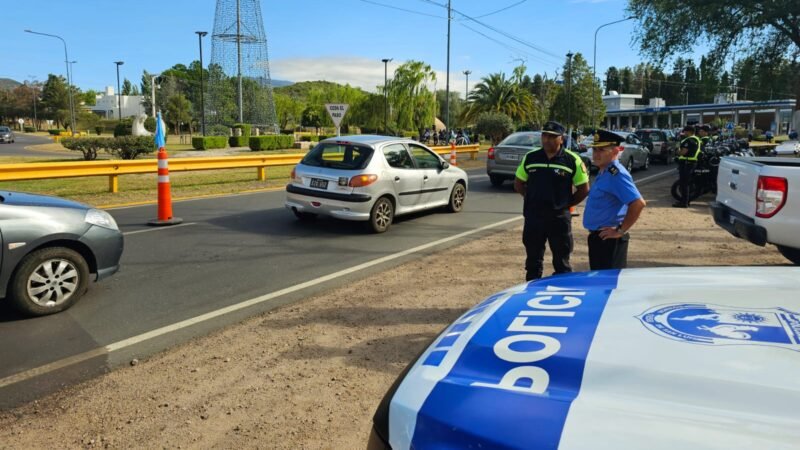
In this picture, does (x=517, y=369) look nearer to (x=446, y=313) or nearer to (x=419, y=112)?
(x=446, y=313)

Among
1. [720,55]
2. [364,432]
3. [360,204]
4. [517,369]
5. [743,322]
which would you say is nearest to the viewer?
[517,369]

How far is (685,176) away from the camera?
1287 cm

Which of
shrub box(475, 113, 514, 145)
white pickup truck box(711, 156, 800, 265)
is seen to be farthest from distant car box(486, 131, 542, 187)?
shrub box(475, 113, 514, 145)

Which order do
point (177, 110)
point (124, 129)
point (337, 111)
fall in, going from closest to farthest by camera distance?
point (337, 111) < point (124, 129) < point (177, 110)

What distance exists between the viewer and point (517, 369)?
1.56 m

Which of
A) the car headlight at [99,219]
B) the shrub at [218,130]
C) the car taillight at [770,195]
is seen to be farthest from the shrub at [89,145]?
the shrub at [218,130]

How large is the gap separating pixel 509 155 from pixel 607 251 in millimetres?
10833

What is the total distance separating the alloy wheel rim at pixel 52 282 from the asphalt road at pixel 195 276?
0.60 feet

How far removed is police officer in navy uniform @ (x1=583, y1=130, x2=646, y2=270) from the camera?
4.48 m

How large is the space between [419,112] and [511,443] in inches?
2530

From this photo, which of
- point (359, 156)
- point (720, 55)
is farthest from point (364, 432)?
point (720, 55)

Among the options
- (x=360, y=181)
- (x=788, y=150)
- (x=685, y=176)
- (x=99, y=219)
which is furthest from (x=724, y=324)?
(x=788, y=150)

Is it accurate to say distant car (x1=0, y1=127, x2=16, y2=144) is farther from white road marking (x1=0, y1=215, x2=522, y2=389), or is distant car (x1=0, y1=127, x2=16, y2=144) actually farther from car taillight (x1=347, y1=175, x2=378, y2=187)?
white road marking (x1=0, y1=215, x2=522, y2=389)

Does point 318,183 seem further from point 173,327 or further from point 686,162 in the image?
point 686,162
